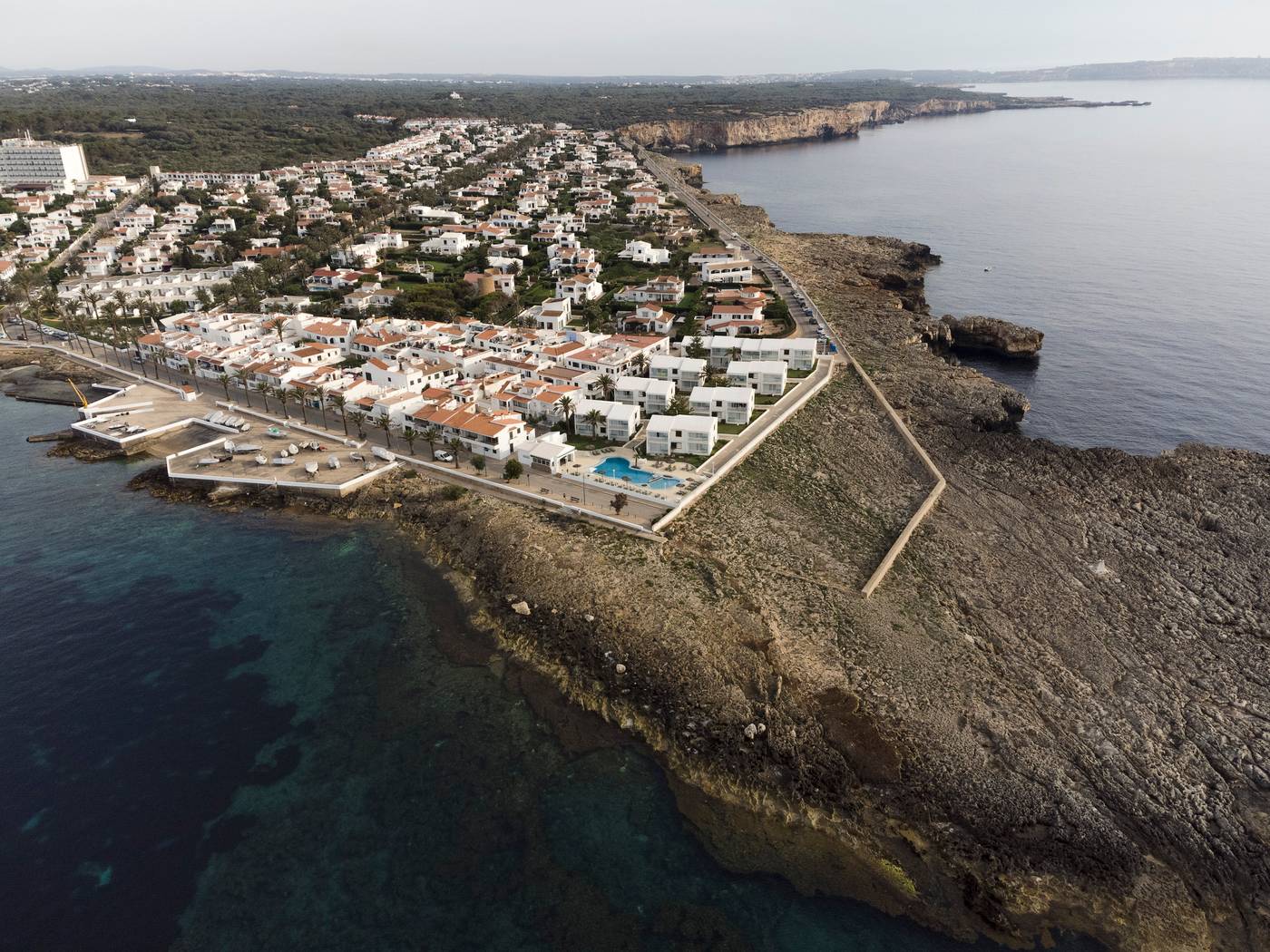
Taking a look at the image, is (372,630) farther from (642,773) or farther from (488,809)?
(642,773)

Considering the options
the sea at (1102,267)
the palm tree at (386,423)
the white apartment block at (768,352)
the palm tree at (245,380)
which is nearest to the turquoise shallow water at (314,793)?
the palm tree at (386,423)

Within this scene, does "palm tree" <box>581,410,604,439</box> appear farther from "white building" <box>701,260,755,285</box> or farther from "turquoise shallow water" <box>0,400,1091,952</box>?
"white building" <box>701,260,755,285</box>

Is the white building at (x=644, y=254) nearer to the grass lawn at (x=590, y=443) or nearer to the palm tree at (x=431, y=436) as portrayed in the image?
the grass lawn at (x=590, y=443)

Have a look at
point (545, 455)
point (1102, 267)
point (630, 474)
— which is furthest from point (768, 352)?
point (1102, 267)

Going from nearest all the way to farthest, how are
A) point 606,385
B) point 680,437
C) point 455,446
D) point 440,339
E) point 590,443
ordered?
point 455,446
point 680,437
point 590,443
point 606,385
point 440,339

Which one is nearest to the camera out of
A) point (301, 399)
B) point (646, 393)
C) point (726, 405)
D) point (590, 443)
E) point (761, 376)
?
point (590, 443)

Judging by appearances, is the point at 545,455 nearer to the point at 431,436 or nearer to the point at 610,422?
the point at 610,422

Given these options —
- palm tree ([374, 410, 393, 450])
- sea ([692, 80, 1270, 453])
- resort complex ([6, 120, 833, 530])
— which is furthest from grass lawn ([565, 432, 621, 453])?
sea ([692, 80, 1270, 453])
